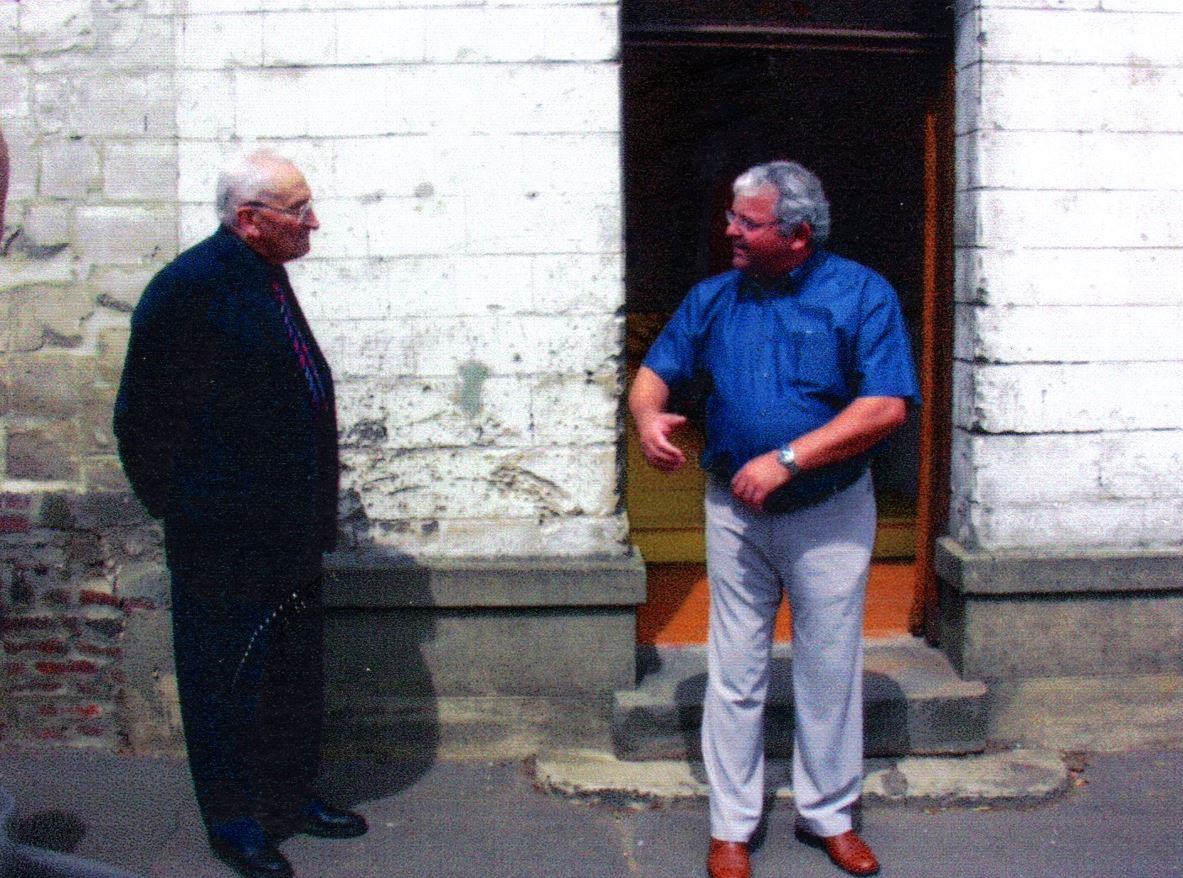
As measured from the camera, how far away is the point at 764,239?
346cm

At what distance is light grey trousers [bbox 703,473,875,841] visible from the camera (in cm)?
356

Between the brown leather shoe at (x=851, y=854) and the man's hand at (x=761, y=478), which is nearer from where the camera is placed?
the man's hand at (x=761, y=478)

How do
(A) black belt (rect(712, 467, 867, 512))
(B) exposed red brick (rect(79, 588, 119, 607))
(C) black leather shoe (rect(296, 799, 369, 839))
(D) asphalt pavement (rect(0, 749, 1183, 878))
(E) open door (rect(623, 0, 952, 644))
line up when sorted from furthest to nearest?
(E) open door (rect(623, 0, 952, 644)) < (B) exposed red brick (rect(79, 588, 119, 607)) < (C) black leather shoe (rect(296, 799, 369, 839)) < (D) asphalt pavement (rect(0, 749, 1183, 878)) < (A) black belt (rect(712, 467, 867, 512))

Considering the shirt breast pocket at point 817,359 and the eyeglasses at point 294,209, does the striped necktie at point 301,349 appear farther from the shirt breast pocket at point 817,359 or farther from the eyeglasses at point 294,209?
the shirt breast pocket at point 817,359

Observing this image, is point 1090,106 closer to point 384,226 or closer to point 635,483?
point 384,226

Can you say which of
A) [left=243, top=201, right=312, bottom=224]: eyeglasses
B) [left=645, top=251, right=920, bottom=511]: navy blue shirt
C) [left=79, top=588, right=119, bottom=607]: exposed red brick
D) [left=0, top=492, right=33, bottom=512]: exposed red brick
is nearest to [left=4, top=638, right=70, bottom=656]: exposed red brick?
[left=79, top=588, right=119, bottom=607]: exposed red brick

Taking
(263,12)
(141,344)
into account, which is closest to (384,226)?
(263,12)

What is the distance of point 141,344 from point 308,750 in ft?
4.24

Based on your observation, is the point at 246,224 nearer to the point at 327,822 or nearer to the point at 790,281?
the point at 790,281

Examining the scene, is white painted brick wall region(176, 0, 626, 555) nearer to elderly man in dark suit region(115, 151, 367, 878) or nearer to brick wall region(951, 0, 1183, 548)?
elderly man in dark suit region(115, 151, 367, 878)

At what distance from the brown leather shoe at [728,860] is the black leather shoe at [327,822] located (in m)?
1.06

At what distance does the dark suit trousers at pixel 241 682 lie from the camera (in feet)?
12.2

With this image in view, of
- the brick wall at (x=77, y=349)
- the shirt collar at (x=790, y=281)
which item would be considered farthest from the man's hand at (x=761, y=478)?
the brick wall at (x=77, y=349)

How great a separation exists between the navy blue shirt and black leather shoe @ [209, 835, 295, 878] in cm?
165
